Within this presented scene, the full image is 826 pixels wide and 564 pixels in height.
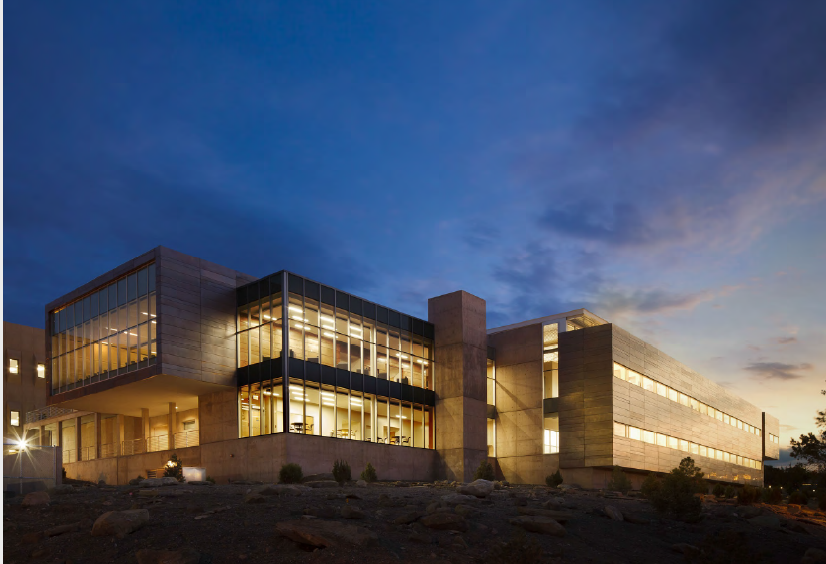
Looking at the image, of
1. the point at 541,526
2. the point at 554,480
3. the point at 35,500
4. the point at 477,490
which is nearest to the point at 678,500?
the point at 477,490

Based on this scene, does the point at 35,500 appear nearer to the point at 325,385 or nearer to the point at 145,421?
the point at 325,385

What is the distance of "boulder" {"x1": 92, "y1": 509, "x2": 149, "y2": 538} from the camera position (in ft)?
44.2

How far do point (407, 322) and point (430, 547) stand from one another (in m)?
30.6

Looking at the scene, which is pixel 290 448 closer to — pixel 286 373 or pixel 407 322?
pixel 286 373

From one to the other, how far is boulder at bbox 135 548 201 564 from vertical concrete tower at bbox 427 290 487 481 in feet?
103

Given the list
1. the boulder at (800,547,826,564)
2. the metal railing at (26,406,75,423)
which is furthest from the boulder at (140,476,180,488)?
the metal railing at (26,406,75,423)

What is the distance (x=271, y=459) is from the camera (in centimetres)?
3366

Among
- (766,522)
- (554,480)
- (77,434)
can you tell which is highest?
(766,522)

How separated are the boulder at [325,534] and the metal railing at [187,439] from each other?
91.8ft

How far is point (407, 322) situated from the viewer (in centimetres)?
4394

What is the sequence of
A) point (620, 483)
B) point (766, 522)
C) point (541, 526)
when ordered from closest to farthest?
point (541, 526) < point (766, 522) < point (620, 483)

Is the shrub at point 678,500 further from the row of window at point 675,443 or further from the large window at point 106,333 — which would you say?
the large window at point 106,333

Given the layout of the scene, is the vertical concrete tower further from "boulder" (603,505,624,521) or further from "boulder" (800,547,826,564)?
"boulder" (800,547,826,564)

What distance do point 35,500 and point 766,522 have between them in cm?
2119
